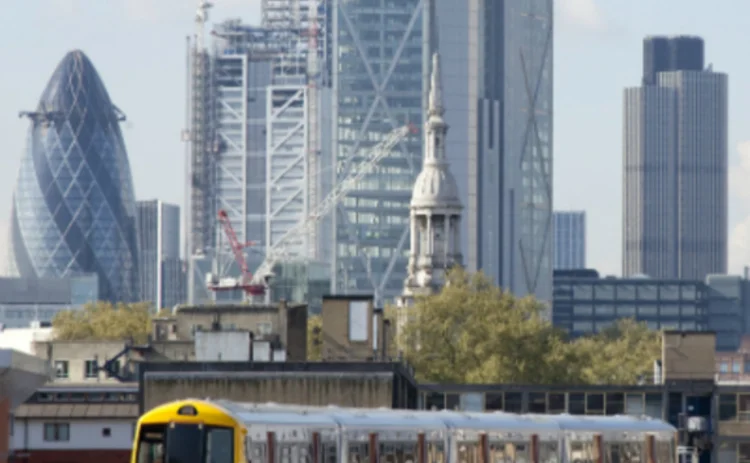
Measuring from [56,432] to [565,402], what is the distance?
27.4m

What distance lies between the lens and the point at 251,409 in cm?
7231

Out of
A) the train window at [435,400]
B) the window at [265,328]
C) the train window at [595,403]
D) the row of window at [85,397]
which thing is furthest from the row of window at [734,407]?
the row of window at [85,397]

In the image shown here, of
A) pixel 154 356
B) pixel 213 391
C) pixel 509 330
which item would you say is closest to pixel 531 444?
pixel 213 391

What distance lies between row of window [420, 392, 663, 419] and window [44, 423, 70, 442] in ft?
63.9

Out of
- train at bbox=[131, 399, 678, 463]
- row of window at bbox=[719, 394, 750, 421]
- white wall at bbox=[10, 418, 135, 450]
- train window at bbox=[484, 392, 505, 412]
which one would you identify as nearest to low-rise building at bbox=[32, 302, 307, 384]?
white wall at bbox=[10, 418, 135, 450]

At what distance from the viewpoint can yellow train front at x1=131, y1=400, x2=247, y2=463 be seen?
228 feet

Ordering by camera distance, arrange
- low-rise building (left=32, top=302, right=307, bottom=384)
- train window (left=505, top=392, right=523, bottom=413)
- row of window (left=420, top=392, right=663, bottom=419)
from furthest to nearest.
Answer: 1. train window (left=505, top=392, right=523, bottom=413)
2. row of window (left=420, top=392, right=663, bottom=419)
3. low-rise building (left=32, top=302, right=307, bottom=384)

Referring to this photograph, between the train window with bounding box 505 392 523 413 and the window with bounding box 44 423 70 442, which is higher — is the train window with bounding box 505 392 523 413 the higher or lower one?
the higher one

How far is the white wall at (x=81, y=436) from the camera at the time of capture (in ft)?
458

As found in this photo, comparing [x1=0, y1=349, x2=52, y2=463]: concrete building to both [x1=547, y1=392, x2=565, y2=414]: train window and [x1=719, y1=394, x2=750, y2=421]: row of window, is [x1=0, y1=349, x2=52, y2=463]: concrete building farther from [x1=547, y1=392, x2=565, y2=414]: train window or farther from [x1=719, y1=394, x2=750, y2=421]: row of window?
[x1=719, y1=394, x2=750, y2=421]: row of window

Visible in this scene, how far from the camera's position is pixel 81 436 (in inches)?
5536

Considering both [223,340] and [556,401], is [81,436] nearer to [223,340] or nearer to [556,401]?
[223,340]

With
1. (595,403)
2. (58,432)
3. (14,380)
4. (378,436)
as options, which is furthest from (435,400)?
(378,436)

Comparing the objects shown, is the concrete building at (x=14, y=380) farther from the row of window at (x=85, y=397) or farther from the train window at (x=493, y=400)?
the train window at (x=493, y=400)
